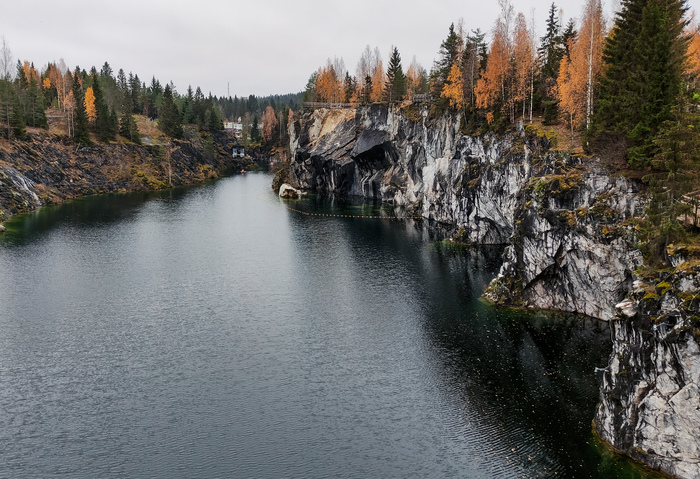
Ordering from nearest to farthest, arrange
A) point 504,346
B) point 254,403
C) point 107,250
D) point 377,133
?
point 254,403, point 504,346, point 107,250, point 377,133

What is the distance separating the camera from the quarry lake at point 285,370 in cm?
2830

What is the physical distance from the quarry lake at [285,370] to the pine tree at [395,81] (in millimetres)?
62265

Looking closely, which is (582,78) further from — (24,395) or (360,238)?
(24,395)

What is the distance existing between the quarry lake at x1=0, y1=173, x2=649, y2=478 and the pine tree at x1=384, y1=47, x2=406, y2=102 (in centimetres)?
6226

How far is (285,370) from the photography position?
38.3 m

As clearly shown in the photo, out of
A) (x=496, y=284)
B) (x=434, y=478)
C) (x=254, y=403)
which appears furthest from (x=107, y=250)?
(x=434, y=478)

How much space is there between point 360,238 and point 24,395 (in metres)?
56.4

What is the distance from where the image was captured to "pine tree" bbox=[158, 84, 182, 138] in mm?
162625

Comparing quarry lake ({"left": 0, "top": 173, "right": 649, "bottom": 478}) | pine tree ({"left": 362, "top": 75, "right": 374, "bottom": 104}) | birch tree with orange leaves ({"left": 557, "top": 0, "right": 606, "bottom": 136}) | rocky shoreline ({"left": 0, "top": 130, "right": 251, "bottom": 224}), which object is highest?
pine tree ({"left": 362, "top": 75, "right": 374, "bottom": 104})

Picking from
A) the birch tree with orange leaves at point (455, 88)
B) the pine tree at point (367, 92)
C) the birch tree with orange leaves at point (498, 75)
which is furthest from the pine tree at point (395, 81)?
the birch tree with orange leaves at point (498, 75)

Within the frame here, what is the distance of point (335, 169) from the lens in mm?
136125

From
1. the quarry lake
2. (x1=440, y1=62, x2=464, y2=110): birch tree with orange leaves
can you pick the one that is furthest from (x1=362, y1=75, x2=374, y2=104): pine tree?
the quarry lake

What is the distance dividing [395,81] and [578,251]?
8600 centimetres

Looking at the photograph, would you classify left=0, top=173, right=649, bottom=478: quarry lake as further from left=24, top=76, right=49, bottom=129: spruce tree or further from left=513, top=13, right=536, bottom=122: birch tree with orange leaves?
left=24, top=76, right=49, bottom=129: spruce tree
